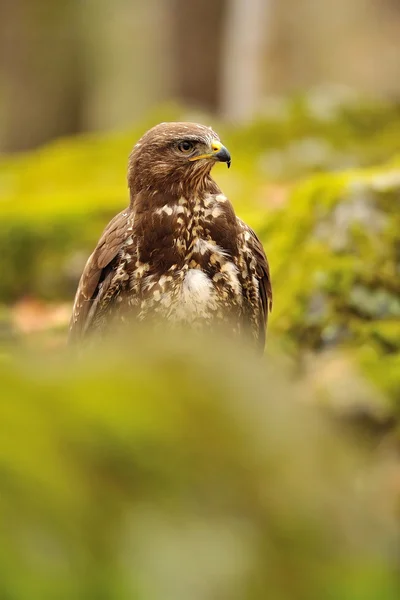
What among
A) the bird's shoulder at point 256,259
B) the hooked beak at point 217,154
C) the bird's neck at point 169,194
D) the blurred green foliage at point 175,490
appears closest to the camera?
the blurred green foliage at point 175,490

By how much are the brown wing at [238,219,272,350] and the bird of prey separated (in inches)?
0.7

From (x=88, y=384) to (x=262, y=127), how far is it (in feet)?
35.0

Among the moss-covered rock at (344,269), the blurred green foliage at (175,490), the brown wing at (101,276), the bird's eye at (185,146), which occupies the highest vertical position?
the moss-covered rock at (344,269)

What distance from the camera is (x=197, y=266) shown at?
17.3 ft

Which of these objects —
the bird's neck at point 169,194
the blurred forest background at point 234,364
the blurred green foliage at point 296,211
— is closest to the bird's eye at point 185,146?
the bird's neck at point 169,194

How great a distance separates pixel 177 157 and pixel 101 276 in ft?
2.68

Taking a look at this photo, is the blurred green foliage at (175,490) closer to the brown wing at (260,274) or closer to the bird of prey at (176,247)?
the bird of prey at (176,247)

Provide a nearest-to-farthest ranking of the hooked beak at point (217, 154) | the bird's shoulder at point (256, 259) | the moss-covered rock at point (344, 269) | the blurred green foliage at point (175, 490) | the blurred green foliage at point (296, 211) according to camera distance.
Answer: the blurred green foliage at point (175, 490) < the hooked beak at point (217, 154) < the bird's shoulder at point (256, 259) < the moss-covered rock at point (344, 269) < the blurred green foliage at point (296, 211)

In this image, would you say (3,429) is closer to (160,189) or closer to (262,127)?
(160,189)

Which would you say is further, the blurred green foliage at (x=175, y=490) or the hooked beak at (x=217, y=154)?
the hooked beak at (x=217, y=154)

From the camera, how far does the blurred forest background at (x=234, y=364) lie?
6.04 feet

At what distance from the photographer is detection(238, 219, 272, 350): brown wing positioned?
5.48 metres

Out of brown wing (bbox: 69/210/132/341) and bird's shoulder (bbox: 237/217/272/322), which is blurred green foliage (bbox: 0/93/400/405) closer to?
bird's shoulder (bbox: 237/217/272/322)

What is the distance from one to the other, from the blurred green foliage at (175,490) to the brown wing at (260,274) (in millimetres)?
3334
